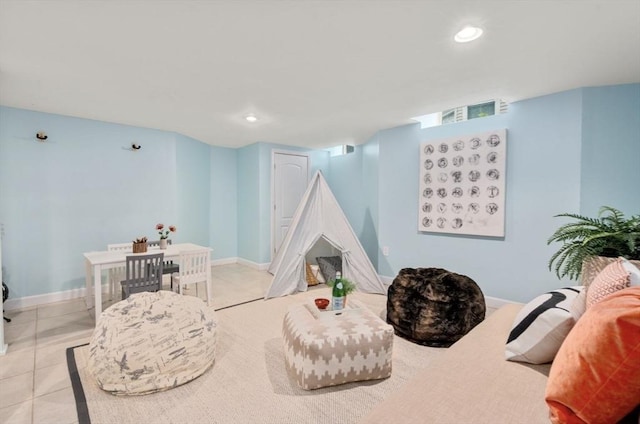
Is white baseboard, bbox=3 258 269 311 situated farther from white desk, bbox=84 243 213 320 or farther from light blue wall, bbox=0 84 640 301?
white desk, bbox=84 243 213 320

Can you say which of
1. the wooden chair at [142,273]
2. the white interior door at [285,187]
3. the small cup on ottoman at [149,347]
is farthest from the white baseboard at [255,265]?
the small cup on ottoman at [149,347]

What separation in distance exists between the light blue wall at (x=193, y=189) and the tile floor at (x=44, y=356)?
131 centimetres

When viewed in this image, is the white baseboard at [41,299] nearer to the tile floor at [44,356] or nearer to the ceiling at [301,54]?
the tile floor at [44,356]

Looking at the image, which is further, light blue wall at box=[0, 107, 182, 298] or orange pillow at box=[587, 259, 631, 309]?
light blue wall at box=[0, 107, 182, 298]

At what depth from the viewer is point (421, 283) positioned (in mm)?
2613

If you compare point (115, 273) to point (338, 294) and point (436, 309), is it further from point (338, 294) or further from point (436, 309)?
point (436, 309)

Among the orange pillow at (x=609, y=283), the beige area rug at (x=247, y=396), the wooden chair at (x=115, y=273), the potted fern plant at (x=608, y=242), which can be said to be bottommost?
the beige area rug at (x=247, y=396)

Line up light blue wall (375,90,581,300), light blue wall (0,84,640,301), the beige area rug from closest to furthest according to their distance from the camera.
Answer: the beige area rug → light blue wall (0,84,640,301) → light blue wall (375,90,581,300)

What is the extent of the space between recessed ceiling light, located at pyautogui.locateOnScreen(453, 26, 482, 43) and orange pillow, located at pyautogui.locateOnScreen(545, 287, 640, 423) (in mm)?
1720

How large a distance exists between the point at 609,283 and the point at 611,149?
97.5 inches

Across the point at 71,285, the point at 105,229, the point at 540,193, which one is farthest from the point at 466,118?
the point at 71,285

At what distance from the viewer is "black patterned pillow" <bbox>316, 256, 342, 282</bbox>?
4371mm

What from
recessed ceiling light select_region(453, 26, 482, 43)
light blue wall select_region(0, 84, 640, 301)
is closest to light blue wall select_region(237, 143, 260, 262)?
light blue wall select_region(0, 84, 640, 301)

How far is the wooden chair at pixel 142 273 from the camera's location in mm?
2953
